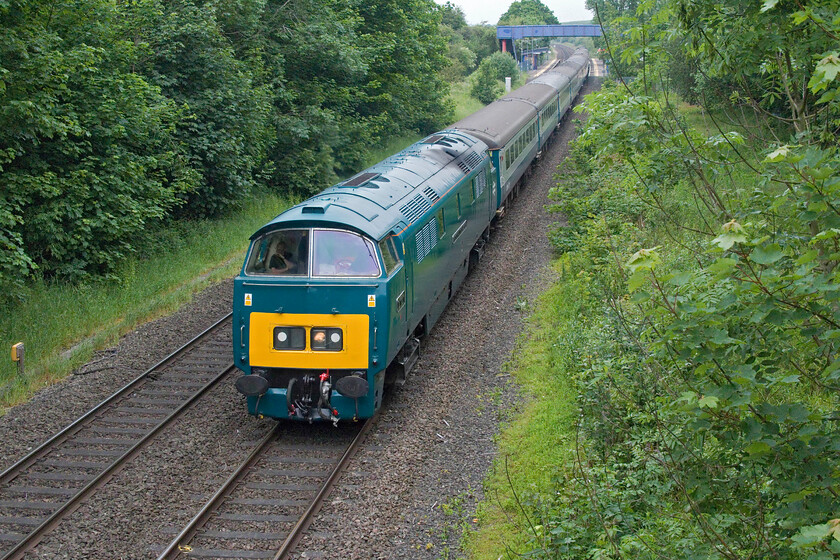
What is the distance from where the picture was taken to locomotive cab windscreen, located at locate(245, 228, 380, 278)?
9.58 meters

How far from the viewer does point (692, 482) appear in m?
4.87

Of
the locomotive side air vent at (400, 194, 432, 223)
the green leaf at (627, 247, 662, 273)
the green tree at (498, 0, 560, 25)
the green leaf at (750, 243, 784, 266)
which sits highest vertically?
the green tree at (498, 0, 560, 25)

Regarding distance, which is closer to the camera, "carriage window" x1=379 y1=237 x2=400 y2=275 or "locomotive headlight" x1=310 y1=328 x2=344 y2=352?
"locomotive headlight" x1=310 y1=328 x2=344 y2=352

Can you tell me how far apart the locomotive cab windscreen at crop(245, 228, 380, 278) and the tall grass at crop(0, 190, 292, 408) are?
4.35 metres

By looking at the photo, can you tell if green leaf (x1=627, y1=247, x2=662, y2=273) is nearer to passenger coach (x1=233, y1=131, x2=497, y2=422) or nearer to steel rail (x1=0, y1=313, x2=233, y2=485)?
passenger coach (x1=233, y1=131, x2=497, y2=422)

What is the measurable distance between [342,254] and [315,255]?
0.34m

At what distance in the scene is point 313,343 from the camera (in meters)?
9.46

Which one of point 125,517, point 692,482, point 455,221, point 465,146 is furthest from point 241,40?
point 692,482

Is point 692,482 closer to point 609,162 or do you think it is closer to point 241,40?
point 609,162

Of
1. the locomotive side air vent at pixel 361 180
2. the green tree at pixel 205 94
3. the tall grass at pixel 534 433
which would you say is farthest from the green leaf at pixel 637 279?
the green tree at pixel 205 94

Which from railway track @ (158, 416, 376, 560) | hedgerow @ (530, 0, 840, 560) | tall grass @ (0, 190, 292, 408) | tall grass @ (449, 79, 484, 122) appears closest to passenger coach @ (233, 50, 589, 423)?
railway track @ (158, 416, 376, 560)

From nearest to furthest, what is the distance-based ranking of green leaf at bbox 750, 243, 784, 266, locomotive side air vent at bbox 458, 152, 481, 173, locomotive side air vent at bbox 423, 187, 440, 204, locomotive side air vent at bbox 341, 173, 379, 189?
green leaf at bbox 750, 243, 784, 266 → locomotive side air vent at bbox 341, 173, 379, 189 → locomotive side air vent at bbox 423, 187, 440, 204 → locomotive side air vent at bbox 458, 152, 481, 173

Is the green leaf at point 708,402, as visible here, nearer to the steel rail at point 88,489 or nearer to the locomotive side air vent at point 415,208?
the steel rail at point 88,489

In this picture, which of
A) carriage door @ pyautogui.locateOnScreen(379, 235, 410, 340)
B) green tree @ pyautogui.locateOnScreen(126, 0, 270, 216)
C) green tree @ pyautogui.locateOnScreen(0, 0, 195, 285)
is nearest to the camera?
carriage door @ pyautogui.locateOnScreen(379, 235, 410, 340)
